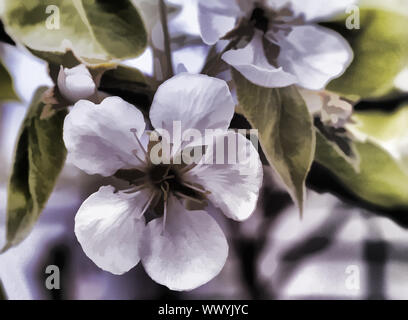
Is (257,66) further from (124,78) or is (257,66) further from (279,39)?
(124,78)

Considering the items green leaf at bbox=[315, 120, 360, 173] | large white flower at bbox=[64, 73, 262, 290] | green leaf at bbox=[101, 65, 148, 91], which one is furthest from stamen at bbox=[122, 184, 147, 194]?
green leaf at bbox=[315, 120, 360, 173]

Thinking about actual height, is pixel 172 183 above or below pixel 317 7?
below

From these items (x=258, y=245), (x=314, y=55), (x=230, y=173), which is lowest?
(x=258, y=245)

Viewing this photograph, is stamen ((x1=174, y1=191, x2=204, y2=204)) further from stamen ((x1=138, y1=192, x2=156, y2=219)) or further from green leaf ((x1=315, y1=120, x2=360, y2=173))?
green leaf ((x1=315, y1=120, x2=360, y2=173))

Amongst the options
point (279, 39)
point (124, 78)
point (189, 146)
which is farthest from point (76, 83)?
point (279, 39)

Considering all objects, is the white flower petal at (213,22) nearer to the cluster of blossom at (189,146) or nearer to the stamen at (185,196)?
the cluster of blossom at (189,146)
